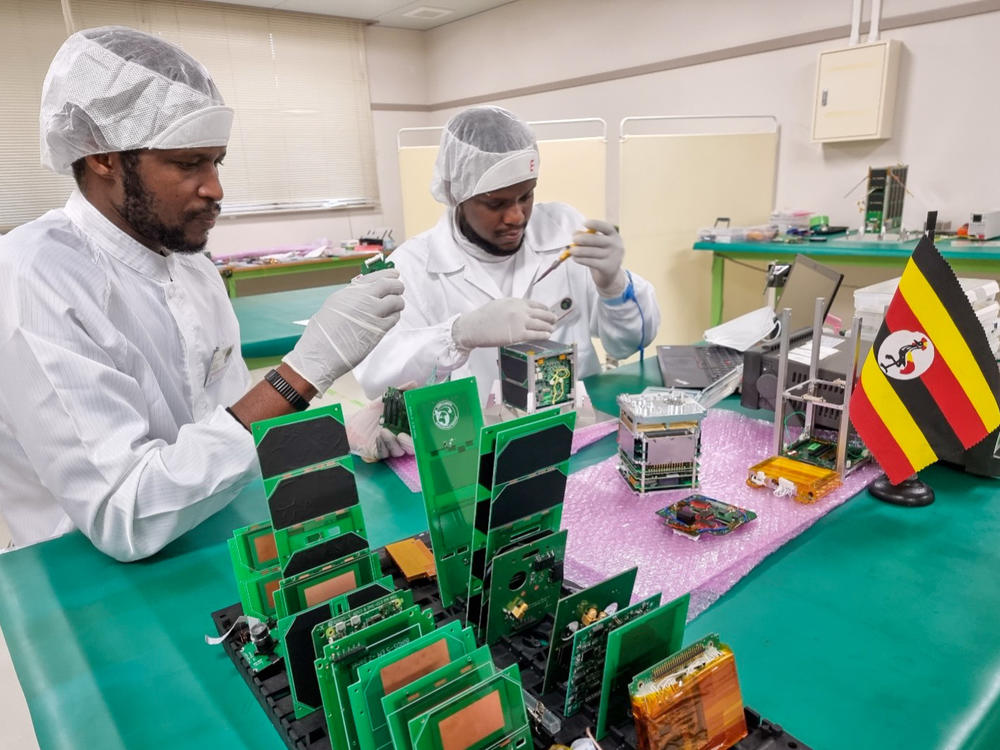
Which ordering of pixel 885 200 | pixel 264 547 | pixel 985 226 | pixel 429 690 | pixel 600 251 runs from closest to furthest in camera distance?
pixel 429 690 < pixel 264 547 < pixel 600 251 < pixel 985 226 < pixel 885 200

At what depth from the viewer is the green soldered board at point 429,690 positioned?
46cm

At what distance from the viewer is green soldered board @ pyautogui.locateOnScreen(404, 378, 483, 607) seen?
733 mm

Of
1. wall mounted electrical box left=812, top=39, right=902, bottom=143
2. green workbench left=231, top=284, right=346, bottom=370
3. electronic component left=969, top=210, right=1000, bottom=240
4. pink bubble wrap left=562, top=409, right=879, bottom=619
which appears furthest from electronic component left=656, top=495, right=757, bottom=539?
wall mounted electrical box left=812, top=39, right=902, bottom=143

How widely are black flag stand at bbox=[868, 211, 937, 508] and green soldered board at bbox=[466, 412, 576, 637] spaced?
61cm

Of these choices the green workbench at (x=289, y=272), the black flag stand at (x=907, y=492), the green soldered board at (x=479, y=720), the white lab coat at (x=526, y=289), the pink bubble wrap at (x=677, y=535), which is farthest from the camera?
the green workbench at (x=289, y=272)

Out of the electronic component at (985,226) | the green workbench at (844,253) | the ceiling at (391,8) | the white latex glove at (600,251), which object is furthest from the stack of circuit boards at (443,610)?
the ceiling at (391,8)

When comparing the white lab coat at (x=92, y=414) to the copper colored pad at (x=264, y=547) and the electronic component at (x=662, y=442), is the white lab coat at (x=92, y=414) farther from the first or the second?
the electronic component at (x=662, y=442)

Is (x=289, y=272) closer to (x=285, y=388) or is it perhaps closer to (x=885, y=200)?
(x=885, y=200)

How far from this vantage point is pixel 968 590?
30.7 inches

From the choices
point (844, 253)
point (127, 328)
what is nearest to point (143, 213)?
point (127, 328)

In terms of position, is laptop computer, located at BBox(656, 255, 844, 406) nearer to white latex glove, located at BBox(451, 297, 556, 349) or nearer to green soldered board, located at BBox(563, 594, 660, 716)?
white latex glove, located at BBox(451, 297, 556, 349)

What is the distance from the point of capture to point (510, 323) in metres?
1.36

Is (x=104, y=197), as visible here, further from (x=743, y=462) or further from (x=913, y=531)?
(x=913, y=531)

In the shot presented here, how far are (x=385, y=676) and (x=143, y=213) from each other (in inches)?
37.3
